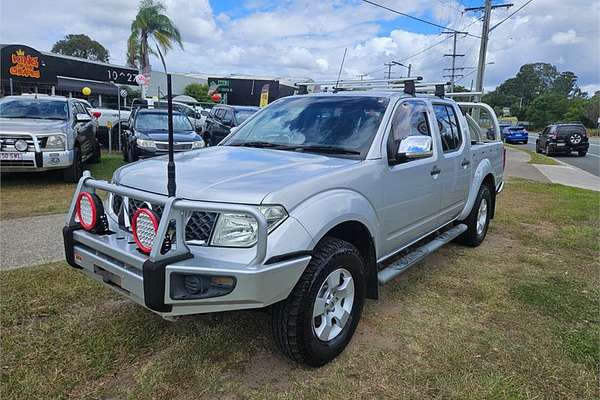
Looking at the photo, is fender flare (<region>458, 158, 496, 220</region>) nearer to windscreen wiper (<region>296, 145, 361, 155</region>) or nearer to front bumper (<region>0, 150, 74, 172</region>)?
windscreen wiper (<region>296, 145, 361, 155</region>)

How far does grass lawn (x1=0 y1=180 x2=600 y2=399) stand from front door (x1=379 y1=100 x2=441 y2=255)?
2.08 ft

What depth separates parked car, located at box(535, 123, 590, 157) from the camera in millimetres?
25688

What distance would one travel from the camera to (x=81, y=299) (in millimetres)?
3719

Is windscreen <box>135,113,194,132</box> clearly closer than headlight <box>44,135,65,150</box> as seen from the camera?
No

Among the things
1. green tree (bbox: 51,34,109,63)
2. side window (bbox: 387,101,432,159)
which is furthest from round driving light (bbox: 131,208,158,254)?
green tree (bbox: 51,34,109,63)

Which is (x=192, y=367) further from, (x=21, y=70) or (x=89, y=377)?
(x=21, y=70)

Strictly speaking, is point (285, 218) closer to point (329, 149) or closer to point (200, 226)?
point (200, 226)

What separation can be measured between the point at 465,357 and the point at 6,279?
389cm

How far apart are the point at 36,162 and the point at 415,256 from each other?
7001 mm

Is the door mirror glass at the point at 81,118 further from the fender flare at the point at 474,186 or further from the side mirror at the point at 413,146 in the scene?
the side mirror at the point at 413,146

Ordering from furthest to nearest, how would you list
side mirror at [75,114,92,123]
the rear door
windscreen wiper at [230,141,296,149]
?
side mirror at [75,114,92,123] < the rear door < windscreen wiper at [230,141,296,149]

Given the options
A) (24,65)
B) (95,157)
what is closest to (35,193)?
(95,157)

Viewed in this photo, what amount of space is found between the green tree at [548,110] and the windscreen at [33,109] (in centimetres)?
8863

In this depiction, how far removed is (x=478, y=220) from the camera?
5660 millimetres
